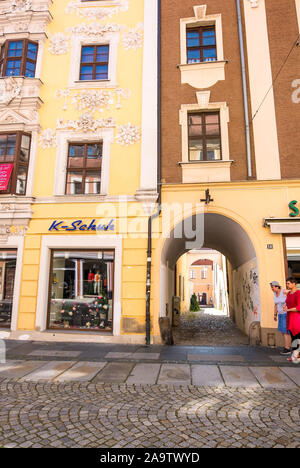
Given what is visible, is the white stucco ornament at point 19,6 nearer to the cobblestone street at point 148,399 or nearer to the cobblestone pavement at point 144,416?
the cobblestone street at point 148,399

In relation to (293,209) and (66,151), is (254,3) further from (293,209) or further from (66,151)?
(66,151)

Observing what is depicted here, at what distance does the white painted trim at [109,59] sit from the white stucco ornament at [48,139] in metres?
2.05

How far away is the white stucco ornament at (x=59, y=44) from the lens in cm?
1155

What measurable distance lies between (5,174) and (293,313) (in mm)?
10105

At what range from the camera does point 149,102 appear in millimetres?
10555

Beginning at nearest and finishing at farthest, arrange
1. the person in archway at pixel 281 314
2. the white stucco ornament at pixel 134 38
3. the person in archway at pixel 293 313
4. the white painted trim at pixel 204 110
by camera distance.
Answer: the person in archway at pixel 293 313 → the person in archway at pixel 281 314 → the white painted trim at pixel 204 110 → the white stucco ornament at pixel 134 38

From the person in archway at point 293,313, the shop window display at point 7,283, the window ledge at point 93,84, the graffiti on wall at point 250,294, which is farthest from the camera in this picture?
the window ledge at point 93,84

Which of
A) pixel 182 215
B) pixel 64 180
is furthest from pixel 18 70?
pixel 182 215

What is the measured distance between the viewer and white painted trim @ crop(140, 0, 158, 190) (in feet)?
32.7

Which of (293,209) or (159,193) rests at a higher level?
(159,193)

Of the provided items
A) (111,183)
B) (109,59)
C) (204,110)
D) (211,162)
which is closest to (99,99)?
(109,59)

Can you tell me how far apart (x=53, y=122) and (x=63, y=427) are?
10118mm

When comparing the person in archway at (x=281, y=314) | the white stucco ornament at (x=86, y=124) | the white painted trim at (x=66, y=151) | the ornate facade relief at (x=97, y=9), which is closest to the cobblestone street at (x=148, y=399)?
the person in archway at (x=281, y=314)

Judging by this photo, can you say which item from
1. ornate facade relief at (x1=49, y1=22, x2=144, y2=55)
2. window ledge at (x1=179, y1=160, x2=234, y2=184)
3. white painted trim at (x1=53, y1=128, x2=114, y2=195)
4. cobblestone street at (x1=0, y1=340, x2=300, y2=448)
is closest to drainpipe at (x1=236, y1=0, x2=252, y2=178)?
window ledge at (x1=179, y1=160, x2=234, y2=184)
